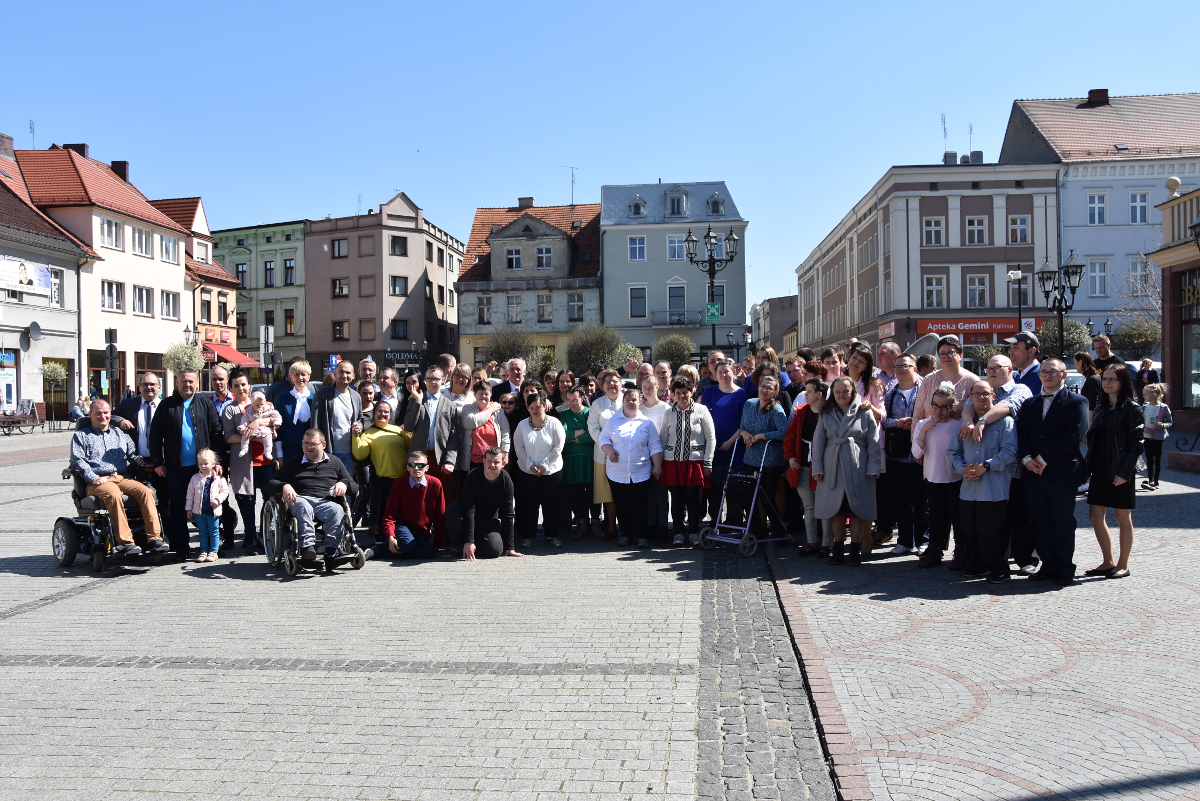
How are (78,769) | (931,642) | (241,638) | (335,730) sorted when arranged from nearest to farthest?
(78,769)
(335,730)
(931,642)
(241,638)

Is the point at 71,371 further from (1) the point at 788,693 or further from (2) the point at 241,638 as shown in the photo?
(1) the point at 788,693

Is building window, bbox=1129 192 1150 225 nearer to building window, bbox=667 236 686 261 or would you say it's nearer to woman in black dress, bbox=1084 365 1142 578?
building window, bbox=667 236 686 261

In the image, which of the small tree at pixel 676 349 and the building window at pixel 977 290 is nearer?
the building window at pixel 977 290

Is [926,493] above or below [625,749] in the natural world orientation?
above

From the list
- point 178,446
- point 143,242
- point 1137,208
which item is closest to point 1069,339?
point 1137,208

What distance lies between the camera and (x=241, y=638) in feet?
20.6

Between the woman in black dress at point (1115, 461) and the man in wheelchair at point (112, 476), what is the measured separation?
28.7 feet

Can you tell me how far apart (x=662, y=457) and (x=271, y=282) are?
59.5m

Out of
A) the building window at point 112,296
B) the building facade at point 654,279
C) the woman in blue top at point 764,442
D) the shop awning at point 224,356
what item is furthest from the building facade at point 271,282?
the woman in blue top at point 764,442

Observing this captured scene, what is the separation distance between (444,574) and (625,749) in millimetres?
4528

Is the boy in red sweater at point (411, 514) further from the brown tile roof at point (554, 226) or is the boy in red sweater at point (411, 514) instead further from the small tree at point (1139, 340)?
the brown tile roof at point (554, 226)

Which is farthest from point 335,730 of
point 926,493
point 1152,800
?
point 926,493

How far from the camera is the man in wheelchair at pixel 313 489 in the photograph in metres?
8.45

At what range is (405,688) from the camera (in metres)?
5.18
